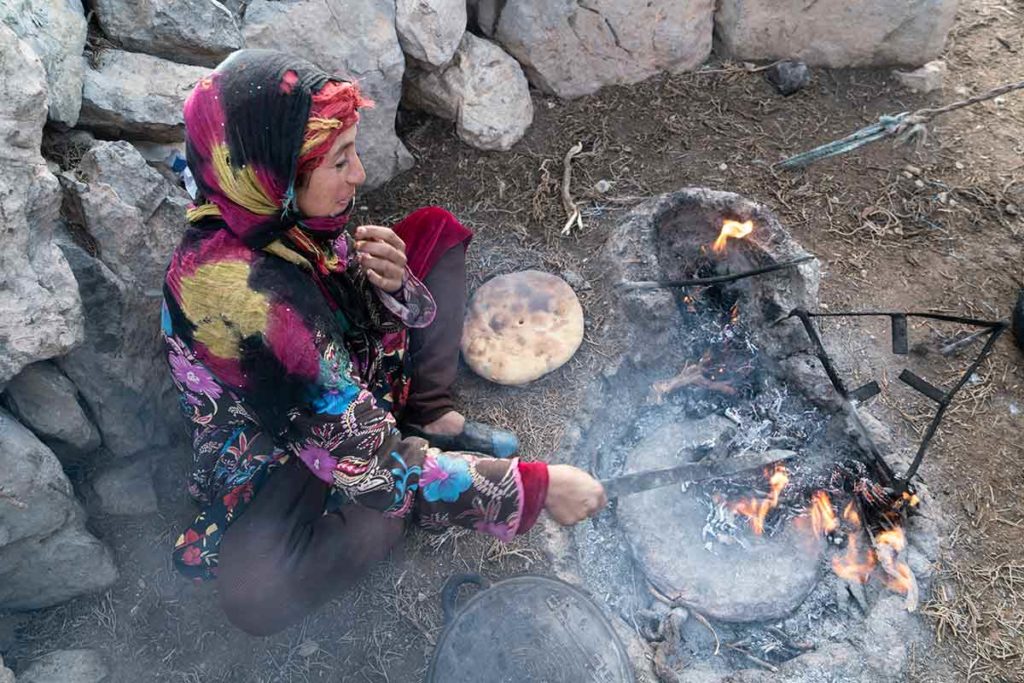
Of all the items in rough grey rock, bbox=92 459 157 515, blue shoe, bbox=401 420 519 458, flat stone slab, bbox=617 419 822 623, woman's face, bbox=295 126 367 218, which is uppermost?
woman's face, bbox=295 126 367 218

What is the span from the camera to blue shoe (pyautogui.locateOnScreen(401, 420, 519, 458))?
276 cm

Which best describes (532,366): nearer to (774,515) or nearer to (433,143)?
(774,515)

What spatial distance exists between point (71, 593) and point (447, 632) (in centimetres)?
130

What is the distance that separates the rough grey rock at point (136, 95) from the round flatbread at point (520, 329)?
1382 millimetres

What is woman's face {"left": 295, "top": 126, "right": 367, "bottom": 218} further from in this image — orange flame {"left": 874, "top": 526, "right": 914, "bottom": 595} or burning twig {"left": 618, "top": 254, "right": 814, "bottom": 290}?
orange flame {"left": 874, "top": 526, "right": 914, "bottom": 595}

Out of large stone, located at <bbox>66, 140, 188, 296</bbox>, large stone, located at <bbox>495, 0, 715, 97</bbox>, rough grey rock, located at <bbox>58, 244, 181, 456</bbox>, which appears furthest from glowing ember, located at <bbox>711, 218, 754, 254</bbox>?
rough grey rock, located at <bbox>58, 244, 181, 456</bbox>

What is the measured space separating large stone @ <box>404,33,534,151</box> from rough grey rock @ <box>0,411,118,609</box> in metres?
2.43

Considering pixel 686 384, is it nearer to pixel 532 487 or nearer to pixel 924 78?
pixel 532 487

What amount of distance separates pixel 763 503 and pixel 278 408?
70.9 inches

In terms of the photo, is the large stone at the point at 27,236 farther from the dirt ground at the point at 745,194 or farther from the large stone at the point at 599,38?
the large stone at the point at 599,38

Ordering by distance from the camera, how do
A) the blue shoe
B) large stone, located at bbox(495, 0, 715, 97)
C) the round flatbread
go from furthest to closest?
1. large stone, located at bbox(495, 0, 715, 97)
2. the round flatbread
3. the blue shoe

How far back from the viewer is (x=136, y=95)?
267cm

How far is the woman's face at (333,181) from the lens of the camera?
6.04 ft

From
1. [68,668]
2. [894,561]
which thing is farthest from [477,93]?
[68,668]
